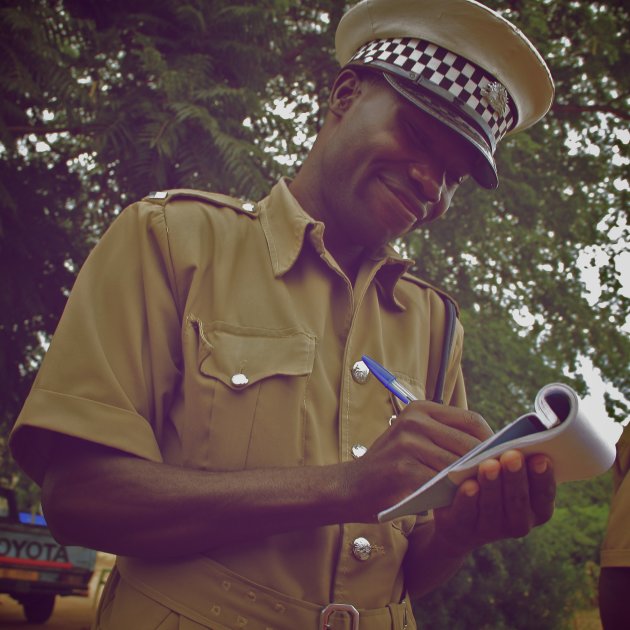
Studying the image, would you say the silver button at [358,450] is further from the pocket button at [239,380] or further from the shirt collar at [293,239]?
the shirt collar at [293,239]

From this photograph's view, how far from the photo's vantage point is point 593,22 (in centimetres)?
559

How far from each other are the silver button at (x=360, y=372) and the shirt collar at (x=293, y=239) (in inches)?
11.9

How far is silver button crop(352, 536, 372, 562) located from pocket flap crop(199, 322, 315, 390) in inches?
15.9

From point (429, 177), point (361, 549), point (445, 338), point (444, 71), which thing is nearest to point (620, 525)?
point (445, 338)

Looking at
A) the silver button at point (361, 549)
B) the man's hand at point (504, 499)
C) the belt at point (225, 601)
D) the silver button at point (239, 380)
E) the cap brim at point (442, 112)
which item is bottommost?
the belt at point (225, 601)

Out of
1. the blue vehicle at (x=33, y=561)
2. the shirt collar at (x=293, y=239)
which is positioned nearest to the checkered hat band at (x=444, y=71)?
the shirt collar at (x=293, y=239)

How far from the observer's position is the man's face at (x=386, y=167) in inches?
78.1

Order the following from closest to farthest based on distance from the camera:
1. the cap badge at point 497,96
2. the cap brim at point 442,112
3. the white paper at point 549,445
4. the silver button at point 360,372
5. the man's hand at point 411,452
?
1. the white paper at point 549,445
2. the man's hand at point 411,452
3. the silver button at point 360,372
4. the cap brim at point 442,112
5. the cap badge at point 497,96

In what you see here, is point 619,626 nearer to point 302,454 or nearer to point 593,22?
point 302,454

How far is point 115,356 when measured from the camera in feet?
5.18

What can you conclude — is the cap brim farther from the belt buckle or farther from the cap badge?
the belt buckle

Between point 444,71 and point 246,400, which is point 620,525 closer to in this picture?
point 246,400

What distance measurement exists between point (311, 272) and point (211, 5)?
3.72 meters

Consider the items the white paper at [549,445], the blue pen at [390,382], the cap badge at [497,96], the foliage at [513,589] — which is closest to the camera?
the white paper at [549,445]
